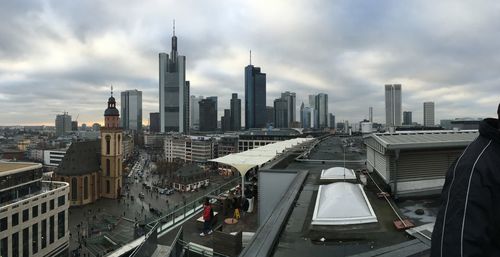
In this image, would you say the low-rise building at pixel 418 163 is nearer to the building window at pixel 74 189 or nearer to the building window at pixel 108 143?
the building window at pixel 74 189

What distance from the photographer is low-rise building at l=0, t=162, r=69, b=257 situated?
26672 mm

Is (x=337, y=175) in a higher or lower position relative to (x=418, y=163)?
lower

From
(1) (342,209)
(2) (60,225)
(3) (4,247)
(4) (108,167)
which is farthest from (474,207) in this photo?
(4) (108,167)

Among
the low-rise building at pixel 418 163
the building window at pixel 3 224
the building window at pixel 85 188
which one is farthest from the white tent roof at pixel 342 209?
the building window at pixel 85 188

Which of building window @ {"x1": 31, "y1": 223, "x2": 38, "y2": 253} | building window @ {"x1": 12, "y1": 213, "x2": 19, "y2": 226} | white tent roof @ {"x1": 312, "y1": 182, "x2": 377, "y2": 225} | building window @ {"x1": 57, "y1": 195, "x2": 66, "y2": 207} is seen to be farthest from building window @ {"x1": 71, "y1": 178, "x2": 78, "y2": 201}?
white tent roof @ {"x1": 312, "y1": 182, "x2": 377, "y2": 225}

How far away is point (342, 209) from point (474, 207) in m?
5.12

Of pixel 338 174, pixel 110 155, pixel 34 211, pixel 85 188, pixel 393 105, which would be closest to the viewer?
pixel 338 174

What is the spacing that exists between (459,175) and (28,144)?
630ft

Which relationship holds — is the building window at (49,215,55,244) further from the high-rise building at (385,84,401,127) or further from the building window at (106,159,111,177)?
the high-rise building at (385,84,401,127)

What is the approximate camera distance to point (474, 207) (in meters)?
1.48

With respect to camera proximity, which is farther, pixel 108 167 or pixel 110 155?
pixel 108 167

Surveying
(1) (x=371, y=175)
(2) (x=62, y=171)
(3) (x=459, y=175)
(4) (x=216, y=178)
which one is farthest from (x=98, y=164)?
(3) (x=459, y=175)

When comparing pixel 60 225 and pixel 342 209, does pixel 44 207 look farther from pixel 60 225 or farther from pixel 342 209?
pixel 342 209

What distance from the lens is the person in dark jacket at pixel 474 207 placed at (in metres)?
1.47
